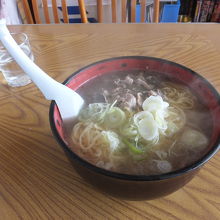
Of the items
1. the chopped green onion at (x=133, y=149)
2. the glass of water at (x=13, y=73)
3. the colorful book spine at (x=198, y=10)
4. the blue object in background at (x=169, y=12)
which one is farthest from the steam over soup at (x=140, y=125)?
the colorful book spine at (x=198, y=10)

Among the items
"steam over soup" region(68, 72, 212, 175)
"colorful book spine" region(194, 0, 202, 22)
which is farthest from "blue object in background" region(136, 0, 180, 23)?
"steam over soup" region(68, 72, 212, 175)

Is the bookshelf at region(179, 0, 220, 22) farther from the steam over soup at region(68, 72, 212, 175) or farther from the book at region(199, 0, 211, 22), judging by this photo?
the steam over soup at region(68, 72, 212, 175)

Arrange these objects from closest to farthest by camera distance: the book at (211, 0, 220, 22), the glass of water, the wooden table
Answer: the wooden table
the glass of water
the book at (211, 0, 220, 22)

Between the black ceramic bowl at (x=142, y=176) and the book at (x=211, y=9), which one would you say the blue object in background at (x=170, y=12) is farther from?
the black ceramic bowl at (x=142, y=176)

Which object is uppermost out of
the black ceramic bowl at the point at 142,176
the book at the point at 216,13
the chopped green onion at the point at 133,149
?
the black ceramic bowl at the point at 142,176

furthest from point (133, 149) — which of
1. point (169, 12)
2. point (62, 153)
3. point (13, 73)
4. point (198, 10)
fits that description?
point (198, 10)

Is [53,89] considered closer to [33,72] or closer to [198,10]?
[33,72]
